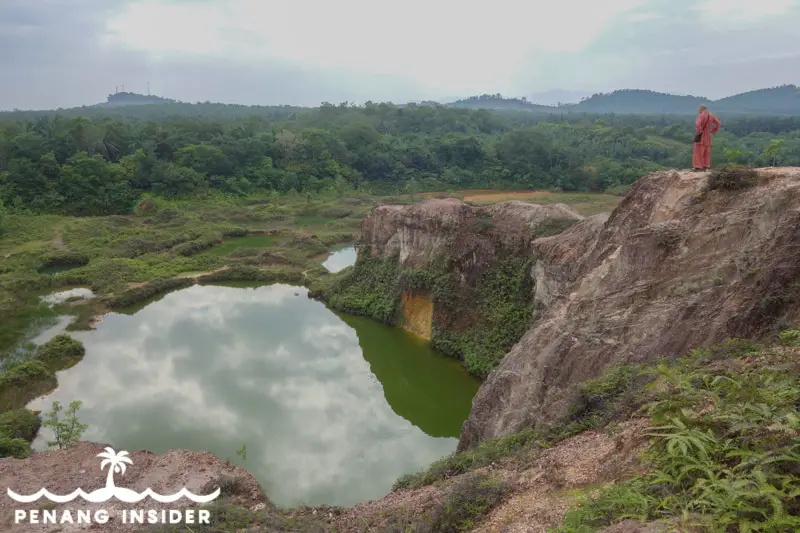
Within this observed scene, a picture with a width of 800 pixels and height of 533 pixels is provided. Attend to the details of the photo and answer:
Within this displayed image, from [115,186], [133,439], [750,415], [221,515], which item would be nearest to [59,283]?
[133,439]

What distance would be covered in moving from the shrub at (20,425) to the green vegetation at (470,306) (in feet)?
36.5

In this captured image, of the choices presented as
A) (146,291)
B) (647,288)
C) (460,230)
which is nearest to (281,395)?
(460,230)

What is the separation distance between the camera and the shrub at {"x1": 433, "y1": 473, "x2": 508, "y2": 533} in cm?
593

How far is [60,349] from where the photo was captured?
17266 millimetres

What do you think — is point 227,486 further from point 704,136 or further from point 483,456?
point 704,136

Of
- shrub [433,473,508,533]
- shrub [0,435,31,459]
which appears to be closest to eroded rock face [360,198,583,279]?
shrub [433,473,508,533]

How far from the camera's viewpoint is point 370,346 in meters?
18.8

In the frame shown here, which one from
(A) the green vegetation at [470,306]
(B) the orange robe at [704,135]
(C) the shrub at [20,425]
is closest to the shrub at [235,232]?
(A) the green vegetation at [470,306]

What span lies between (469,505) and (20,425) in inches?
481

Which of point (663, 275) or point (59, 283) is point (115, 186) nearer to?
point (59, 283)

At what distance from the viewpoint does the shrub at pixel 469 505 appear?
593 centimetres

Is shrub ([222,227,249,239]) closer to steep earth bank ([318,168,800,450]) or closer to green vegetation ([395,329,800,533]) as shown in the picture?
steep earth bank ([318,168,800,450])

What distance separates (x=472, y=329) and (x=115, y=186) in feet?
118

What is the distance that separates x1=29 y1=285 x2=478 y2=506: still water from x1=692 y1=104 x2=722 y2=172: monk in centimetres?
836
